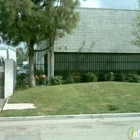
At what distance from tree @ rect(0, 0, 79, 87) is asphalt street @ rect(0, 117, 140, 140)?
285 inches

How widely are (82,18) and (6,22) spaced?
7.16 meters

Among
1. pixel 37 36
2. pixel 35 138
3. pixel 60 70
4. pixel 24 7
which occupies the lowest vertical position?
pixel 35 138

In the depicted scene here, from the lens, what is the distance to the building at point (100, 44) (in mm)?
19844

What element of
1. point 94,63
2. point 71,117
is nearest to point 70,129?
point 71,117

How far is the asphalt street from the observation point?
722 centimetres

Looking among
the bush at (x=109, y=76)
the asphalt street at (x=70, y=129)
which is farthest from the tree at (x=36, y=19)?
the asphalt street at (x=70, y=129)

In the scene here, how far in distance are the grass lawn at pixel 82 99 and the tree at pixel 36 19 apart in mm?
3738

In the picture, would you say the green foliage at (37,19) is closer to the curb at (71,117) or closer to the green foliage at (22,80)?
the green foliage at (22,80)

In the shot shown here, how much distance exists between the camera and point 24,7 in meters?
14.4

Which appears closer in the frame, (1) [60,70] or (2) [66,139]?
(2) [66,139]

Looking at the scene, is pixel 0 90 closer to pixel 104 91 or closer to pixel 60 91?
pixel 60 91

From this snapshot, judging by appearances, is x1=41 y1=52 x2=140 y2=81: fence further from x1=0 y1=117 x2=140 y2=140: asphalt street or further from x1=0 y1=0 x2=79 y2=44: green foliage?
x1=0 y1=117 x2=140 y2=140: asphalt street

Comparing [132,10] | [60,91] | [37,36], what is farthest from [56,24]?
[132,10]

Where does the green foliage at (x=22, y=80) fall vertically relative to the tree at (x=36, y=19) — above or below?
below
